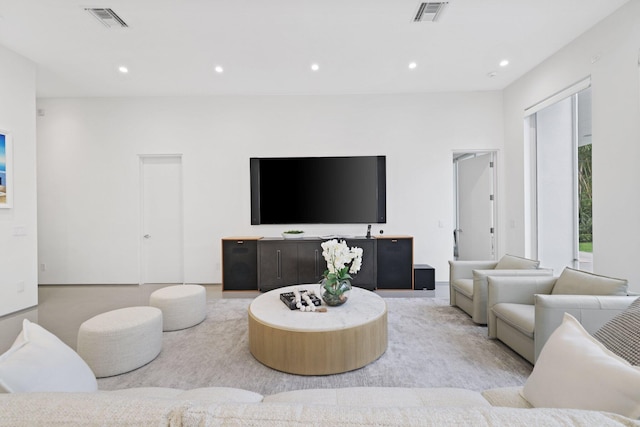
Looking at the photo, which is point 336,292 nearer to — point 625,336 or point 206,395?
point 206,395

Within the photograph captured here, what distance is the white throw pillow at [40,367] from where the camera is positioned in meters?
1.05

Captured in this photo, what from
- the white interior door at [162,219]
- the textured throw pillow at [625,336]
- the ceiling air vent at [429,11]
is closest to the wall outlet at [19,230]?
the white interior door at [162,219]

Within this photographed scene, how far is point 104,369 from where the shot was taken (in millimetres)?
2244

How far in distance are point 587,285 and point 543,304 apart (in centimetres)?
60

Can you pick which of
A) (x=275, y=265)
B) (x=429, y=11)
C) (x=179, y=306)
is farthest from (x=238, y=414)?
(x=275, y=265)

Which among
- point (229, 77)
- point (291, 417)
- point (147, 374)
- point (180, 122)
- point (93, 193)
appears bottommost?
point (147, 374)

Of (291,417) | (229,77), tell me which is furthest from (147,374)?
(229,77)

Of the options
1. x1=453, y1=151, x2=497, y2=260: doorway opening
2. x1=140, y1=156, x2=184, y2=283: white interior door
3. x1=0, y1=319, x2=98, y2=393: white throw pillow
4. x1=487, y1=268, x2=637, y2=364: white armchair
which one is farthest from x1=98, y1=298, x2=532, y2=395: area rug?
x1=453, y1=151, x2=497, y2=260: doorway opening

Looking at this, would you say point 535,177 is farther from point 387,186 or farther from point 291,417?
point 291,417

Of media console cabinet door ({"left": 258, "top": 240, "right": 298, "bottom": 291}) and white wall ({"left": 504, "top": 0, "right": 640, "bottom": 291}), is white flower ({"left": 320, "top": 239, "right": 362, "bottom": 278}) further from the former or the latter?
white wall ({"left": 504, "top": 0, "right": 640, "bottom": 291})

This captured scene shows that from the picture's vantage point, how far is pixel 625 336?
4.21ft

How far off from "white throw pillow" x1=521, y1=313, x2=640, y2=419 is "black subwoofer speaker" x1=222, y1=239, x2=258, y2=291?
391 cm

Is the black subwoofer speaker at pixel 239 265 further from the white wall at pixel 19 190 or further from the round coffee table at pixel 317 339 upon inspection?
the white wall at pixel 19 190

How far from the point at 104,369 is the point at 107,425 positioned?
209 centimetres
